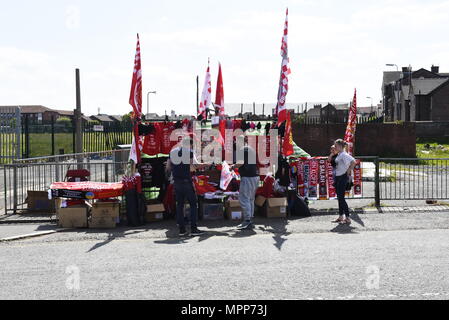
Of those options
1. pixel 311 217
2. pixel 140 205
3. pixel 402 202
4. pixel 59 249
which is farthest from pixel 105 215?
pixel 402 202

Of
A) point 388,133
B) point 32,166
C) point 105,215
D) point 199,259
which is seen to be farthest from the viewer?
point 388,133

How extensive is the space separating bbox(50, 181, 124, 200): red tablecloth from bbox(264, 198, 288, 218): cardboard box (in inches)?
128

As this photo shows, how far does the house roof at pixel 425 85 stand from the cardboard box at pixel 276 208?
55.0m

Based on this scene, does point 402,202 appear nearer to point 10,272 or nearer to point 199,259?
point 199,259

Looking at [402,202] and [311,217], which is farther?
[402,202]

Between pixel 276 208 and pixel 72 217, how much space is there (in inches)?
173

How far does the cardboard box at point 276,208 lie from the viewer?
481 inches

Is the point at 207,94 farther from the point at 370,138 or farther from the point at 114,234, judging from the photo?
the point at 370,138

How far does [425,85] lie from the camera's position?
6450 cm

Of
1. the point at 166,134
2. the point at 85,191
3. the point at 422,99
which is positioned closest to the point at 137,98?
the point at 166,134

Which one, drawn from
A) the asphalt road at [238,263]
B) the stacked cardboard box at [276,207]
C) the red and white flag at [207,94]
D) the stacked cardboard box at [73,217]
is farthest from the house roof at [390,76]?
the stacked cardboard box at [73,217]
